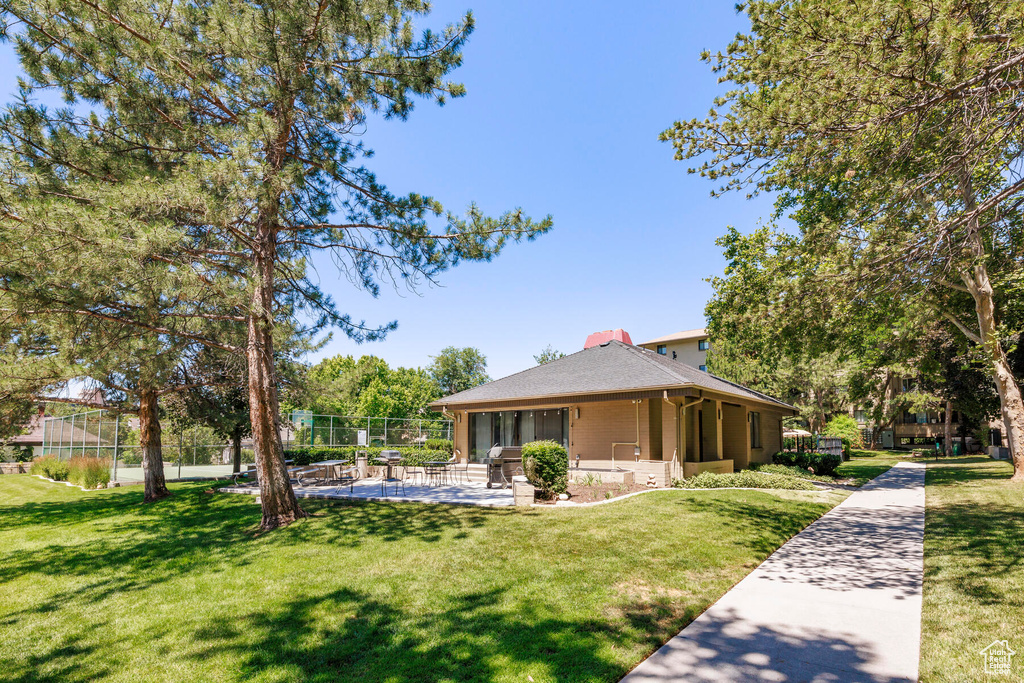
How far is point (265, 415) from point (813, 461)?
18876mm

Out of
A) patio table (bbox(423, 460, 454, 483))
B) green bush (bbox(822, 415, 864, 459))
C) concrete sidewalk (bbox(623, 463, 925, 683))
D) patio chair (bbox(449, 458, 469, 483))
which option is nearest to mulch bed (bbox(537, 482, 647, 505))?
patio chair (bbox(449, 458, 469, 483))

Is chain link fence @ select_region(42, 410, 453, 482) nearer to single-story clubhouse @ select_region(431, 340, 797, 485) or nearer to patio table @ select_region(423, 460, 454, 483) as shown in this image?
single-story clubhouse @ select_region(431, 340, 797, 485)

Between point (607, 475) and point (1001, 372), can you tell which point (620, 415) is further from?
point (1001, 372)

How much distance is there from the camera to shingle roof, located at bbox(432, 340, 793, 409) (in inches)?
593

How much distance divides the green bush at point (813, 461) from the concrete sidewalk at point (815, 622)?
35.1ft

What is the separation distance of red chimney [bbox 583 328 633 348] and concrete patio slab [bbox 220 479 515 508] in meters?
11.1

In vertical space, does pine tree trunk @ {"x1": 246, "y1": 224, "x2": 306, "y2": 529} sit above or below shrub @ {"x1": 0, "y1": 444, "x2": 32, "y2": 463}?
above

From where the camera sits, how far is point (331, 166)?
9.34m

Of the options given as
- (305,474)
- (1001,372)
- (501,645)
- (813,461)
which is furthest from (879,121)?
(813,461)

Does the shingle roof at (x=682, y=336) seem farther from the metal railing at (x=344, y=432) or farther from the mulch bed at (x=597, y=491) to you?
the mulch bed at (x=597, y=491)

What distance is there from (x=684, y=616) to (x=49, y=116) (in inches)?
465

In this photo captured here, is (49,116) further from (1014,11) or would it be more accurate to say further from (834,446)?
(834,446)

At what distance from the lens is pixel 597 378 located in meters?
16.8

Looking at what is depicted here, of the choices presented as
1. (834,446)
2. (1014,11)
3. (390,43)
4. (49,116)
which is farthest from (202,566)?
(834,446)
